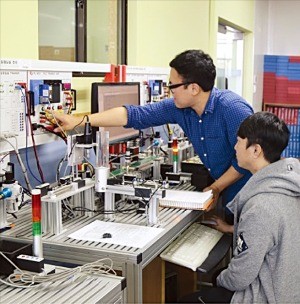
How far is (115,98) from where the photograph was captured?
8.43 ft

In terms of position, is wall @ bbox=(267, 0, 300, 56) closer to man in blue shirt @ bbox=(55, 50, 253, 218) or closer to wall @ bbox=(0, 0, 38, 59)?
man in blue shirt @ bbox=(55, 50, 253, 218)

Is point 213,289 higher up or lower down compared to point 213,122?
lower down

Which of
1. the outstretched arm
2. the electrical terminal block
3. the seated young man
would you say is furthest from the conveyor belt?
the outstretched arm

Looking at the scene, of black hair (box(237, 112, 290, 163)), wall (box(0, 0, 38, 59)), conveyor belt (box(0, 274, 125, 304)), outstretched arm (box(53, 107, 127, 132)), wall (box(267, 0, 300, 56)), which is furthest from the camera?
wall (box(267, 0, 300, 56))

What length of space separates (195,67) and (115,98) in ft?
1.56

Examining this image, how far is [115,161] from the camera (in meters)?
2.54

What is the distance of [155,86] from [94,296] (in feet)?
6.92

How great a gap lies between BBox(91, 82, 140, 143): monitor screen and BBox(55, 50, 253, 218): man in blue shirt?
0.05 metres

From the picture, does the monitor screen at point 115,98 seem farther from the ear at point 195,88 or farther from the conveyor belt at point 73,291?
the conveyor belt at point 73,291

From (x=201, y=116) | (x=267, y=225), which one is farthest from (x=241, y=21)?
(x=267, y=225)

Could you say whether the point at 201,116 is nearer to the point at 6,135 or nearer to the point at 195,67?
the point at 195,67

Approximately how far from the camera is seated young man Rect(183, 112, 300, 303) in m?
1.71

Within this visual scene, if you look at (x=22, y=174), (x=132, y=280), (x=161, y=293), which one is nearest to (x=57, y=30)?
(x=22, y=174)

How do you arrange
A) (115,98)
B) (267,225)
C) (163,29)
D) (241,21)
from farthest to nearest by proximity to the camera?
(241,21) → (163,29) → (115,98) → (267,225)
